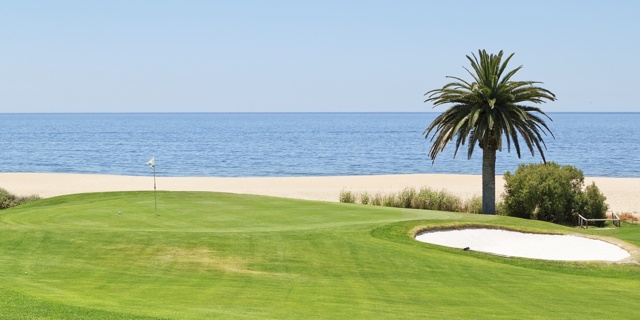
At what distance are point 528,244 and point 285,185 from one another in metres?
45.2

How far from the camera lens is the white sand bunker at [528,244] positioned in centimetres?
2456

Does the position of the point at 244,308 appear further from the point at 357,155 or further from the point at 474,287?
the point at 357,155

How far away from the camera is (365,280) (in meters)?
18.2

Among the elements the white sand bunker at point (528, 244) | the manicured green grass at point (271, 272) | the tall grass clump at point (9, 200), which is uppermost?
the manicured green grass at point (271, 272)

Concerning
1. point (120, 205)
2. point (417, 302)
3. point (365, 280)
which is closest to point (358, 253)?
point (365, 280)

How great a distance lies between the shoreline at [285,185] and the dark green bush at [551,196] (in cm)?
1378

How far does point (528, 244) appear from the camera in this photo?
26.3 metres

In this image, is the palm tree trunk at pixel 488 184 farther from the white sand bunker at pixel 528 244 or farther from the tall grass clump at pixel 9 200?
the tall grass clump at pixel 9 200

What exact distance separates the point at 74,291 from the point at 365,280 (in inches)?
259

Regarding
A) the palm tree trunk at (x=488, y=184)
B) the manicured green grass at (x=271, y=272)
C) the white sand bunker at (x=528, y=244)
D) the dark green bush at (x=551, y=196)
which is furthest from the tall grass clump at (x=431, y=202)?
the white sand bunker at (x=528, y=244)

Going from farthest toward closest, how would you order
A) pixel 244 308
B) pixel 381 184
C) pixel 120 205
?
pixel 381 184
pixel 120 205
pixel 244 308

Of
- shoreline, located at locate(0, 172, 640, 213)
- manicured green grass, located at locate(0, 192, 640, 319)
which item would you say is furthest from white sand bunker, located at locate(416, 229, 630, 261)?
shoreline, located at locate(0, 172, 640, 213)

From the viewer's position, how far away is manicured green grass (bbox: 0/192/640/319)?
1409 cm
